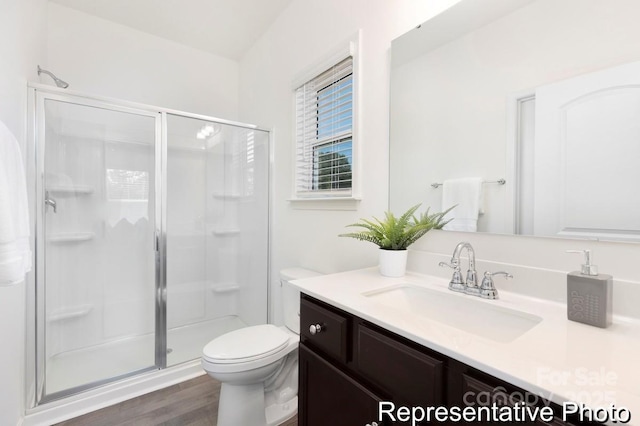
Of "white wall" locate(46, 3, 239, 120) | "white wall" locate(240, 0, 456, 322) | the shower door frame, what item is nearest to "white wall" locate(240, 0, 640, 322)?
"white wall" locate(240, 0, 456, 322)

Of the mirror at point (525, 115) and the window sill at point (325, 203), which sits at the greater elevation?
the mirror at point (525, 115)

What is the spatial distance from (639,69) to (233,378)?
1860mm

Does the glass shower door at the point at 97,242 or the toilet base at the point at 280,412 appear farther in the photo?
the glass shower door at the point at 97,242

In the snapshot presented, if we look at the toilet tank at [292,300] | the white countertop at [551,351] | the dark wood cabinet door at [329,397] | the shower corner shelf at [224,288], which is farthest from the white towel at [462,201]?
the shower corner shelf at [224,288]

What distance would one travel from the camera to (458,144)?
1233 mm

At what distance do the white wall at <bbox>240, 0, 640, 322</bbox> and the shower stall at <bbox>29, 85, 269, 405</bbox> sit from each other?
28 centimetres

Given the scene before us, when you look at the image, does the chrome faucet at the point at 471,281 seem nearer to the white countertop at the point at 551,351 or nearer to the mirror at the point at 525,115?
the white countertop at the point at 551,351

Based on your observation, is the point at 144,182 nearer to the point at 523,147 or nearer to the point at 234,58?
the point at 234,58

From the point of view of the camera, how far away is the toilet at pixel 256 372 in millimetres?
1406

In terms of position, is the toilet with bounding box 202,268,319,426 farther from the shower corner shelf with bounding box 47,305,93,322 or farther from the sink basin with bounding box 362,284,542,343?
the shower corner shelf with bounding box 47,305,93,322

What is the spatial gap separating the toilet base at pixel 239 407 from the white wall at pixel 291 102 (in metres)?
0.80

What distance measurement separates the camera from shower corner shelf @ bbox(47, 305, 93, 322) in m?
1.96

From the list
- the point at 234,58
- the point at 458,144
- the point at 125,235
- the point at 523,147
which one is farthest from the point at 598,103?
the point at 234,58

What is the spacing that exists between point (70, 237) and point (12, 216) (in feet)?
4.98
